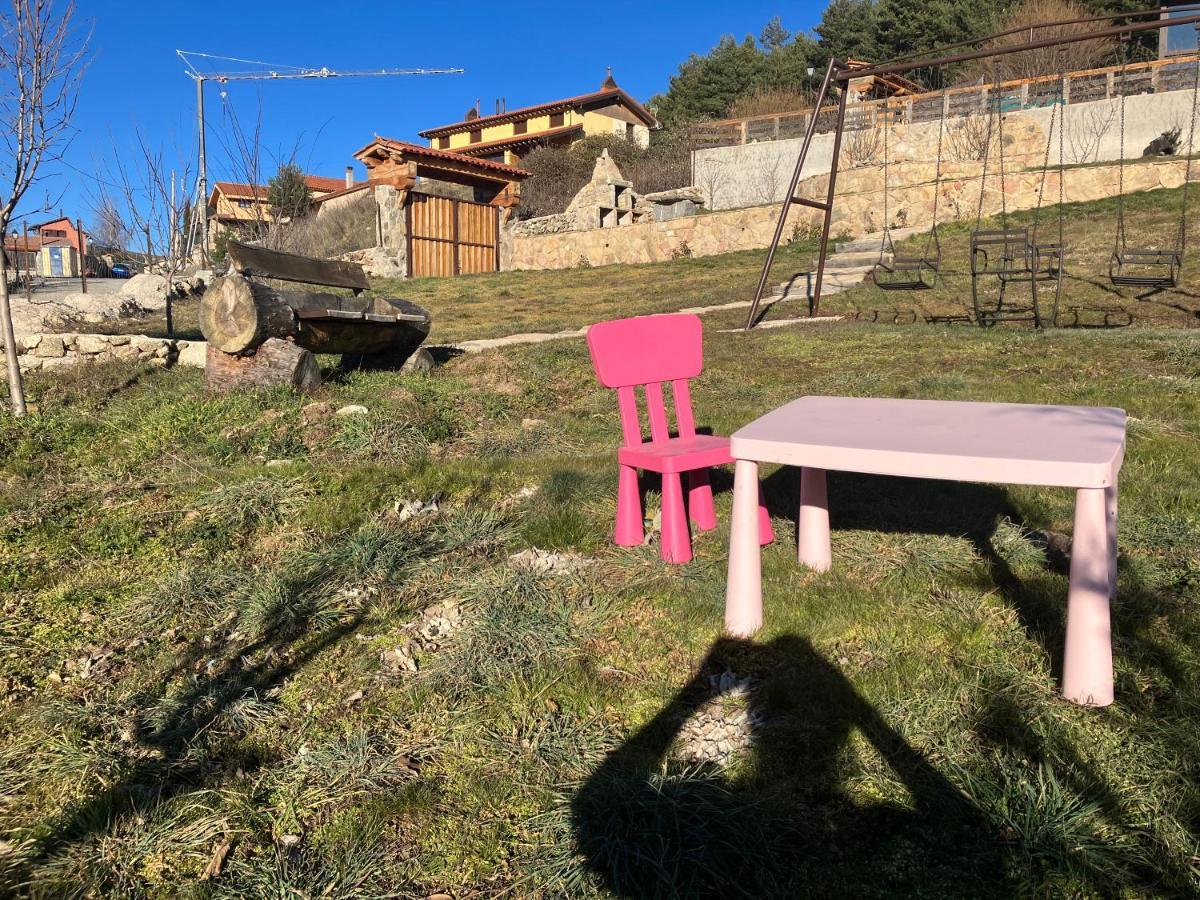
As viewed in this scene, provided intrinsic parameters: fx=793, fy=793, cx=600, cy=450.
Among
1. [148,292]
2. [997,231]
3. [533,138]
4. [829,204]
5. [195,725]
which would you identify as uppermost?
[533,138]

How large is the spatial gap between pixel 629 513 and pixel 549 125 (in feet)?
125

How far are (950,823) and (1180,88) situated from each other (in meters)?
25.7

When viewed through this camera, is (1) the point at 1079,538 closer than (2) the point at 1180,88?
Yes

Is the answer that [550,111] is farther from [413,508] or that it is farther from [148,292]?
[413,508]

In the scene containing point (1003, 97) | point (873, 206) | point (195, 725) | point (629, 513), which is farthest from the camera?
point (1003, 97)

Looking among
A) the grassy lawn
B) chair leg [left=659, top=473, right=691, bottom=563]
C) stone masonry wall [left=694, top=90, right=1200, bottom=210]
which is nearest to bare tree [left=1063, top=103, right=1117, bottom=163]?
stone masonry wall [left=694, top=90, right=1200, bottom=210]

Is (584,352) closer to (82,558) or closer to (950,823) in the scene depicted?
(82,558)

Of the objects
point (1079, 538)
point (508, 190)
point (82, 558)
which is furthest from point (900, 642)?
point (508, 190)

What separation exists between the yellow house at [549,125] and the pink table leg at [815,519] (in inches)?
1297

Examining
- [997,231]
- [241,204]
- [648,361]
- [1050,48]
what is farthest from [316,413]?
[1050,48]

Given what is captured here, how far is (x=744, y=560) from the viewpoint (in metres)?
2.44

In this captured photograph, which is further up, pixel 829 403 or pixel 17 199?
pixel 17 199

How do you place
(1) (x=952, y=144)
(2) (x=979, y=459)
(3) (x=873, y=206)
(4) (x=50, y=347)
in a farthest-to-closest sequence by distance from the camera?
(1) (x=952, y=144) < (3) (x=873, y=206) < (4) (x=50, y=347) < (2) (x=979, y=459)

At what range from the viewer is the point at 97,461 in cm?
476
